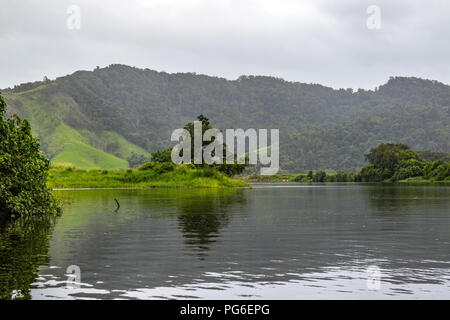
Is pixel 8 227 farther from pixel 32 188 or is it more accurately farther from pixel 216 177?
pixel 216 177

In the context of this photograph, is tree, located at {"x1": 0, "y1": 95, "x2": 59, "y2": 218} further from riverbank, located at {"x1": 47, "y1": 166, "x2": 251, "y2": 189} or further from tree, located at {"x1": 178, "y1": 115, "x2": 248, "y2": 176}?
tree, located at {"x1": 178, "y1": 115, "x2": 248, "y2": 176}

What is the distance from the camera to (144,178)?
11362 cm

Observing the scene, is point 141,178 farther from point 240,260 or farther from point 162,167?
point 240,260

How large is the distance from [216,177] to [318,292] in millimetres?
98776

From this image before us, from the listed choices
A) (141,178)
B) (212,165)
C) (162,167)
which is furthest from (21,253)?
(212,165)

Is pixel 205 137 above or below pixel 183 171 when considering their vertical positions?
above

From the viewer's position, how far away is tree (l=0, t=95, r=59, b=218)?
33125mm

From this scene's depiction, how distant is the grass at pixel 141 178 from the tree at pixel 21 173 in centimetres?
7034

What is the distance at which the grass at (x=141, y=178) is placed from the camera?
358 ft

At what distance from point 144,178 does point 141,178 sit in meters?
0.66

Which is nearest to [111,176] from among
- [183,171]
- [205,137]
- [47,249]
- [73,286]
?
[183,171]

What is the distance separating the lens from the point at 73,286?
628 inches
